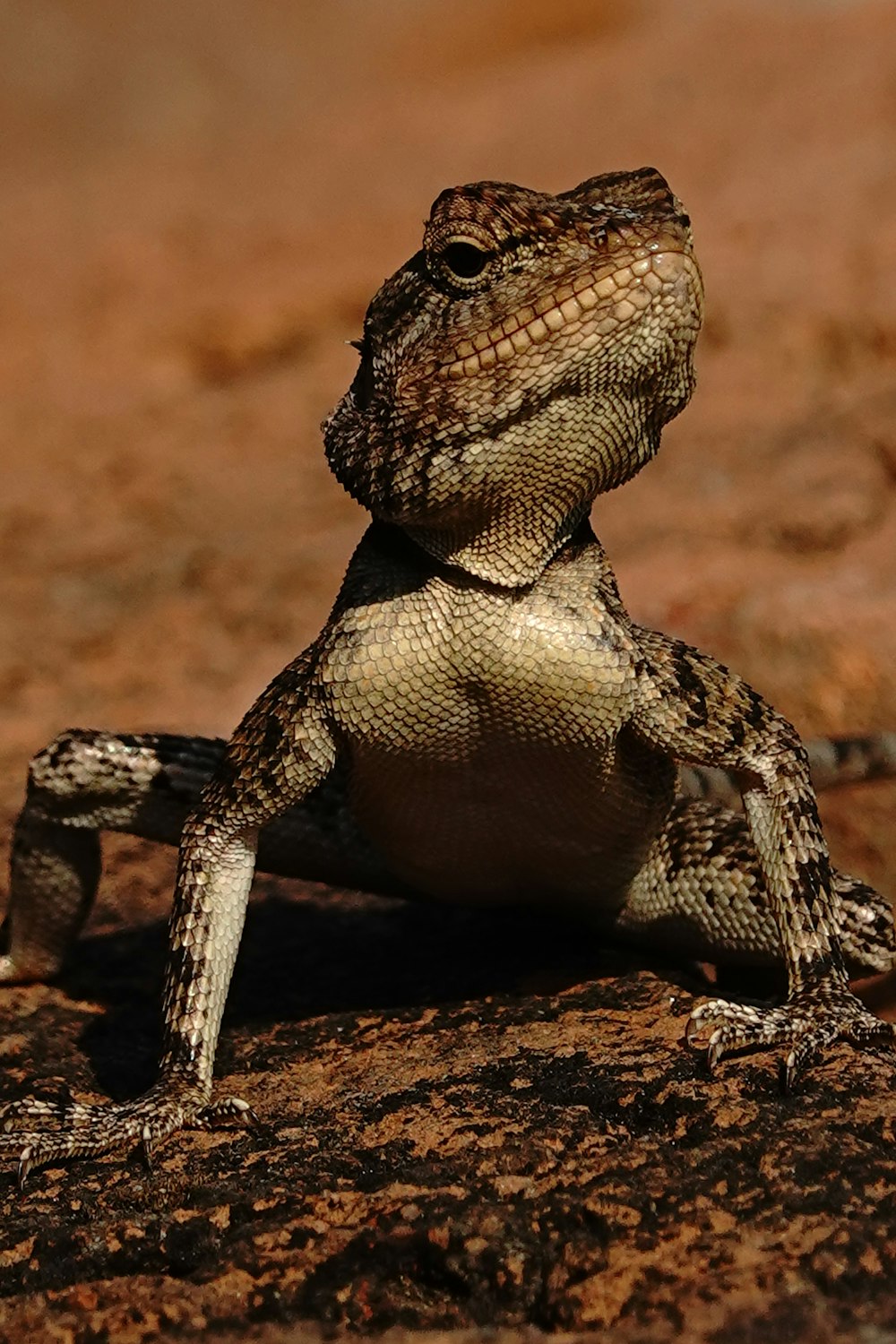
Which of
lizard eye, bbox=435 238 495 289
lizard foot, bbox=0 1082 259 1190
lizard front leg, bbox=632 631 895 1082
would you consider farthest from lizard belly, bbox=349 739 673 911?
lizard eye, bbox=435 238 495 289

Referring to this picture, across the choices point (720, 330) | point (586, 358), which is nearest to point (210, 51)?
point (720, 330)

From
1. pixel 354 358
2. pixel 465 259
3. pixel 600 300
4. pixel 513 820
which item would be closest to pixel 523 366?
Answer: pixel 600 300

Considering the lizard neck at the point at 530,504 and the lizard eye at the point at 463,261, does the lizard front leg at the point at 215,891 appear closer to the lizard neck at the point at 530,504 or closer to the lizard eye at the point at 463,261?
the lizard neck at the point at 530,504

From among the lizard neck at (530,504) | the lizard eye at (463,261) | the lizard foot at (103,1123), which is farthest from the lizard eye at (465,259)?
the lizard foot at (103,1123)

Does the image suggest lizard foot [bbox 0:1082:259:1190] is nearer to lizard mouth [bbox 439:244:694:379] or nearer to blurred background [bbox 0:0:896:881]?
lizard mouth [bbox 439:244:694:379]

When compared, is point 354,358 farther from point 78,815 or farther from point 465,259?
point 465,259
